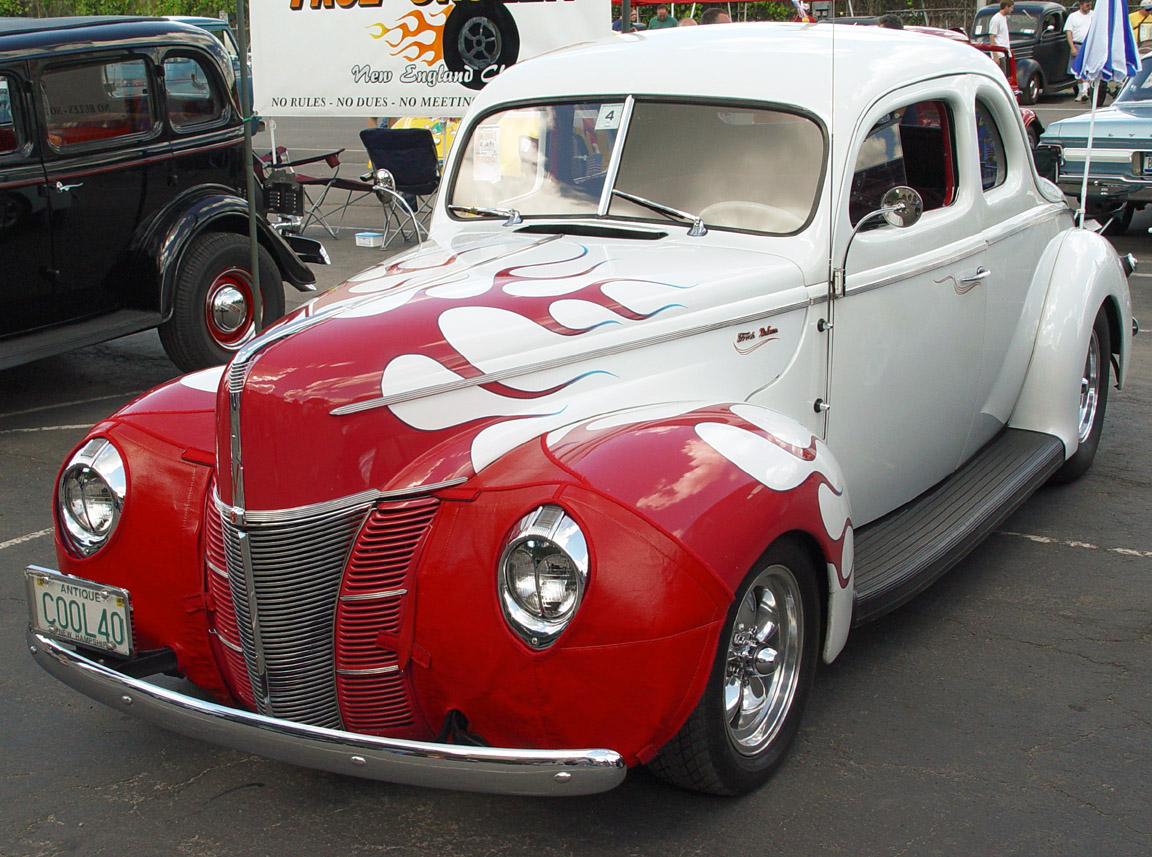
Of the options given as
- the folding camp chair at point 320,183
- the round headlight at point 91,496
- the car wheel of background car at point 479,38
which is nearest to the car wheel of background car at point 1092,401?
the round headlight at point 91,496

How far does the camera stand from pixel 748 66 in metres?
3.95

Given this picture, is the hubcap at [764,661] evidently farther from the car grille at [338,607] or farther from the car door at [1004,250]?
the car door at [1004,250]

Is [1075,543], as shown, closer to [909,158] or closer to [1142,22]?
[909,158]

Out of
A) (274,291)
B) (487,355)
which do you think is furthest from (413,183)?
(487,355)

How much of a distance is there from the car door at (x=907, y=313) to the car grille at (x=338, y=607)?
165 cm

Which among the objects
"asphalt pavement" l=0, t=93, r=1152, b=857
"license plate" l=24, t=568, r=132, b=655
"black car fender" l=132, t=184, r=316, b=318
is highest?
"black car fender" l=132, t=184, r=316, b=318

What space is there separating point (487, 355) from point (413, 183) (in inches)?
373

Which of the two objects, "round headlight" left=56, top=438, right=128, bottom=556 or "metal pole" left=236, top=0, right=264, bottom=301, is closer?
"round headlight" left=56, top=438, right=128, bottom=556

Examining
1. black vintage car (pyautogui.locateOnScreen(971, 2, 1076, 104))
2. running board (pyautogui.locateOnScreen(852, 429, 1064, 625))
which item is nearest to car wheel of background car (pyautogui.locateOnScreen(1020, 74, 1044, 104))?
black vintage car (pyautogui.locateOnScreen(971, 2, 1076, 104))

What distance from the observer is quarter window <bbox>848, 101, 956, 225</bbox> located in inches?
155

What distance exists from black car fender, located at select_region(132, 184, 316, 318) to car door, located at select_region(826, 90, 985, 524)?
456 cm

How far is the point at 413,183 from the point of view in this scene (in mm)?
12047

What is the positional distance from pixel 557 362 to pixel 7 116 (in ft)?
15.8

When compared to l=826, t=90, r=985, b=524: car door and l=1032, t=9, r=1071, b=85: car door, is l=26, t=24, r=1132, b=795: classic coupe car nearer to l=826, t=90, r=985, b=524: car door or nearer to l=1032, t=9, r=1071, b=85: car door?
l=826, t=90, r=985, b=524: car door
